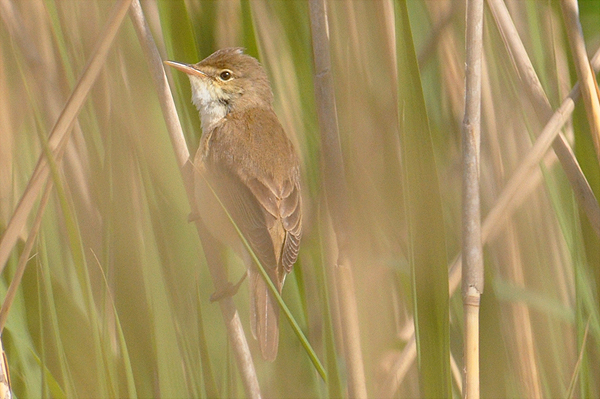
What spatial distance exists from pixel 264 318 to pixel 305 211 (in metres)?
0.60

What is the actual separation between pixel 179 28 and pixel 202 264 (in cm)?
82

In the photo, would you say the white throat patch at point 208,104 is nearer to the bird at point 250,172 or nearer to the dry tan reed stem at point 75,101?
the bird at point 250,172

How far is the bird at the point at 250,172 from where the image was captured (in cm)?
204

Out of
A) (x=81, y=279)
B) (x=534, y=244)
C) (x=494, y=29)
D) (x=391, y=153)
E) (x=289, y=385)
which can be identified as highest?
(x=494, y=29)

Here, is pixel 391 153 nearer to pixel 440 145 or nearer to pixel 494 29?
pixel 440 145

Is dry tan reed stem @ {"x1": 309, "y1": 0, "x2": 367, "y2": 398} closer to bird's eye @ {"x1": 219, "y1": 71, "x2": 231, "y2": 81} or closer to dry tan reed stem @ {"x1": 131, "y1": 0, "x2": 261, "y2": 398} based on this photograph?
dry tan reed stem @ {"x1": 131, "y1": 0, "x2": 261, "y2": 398}

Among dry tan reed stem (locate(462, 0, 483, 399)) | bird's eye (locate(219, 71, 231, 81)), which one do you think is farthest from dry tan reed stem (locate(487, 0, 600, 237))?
bird's eye (locate(219, 71, 231, 81))

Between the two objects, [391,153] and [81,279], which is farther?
[391,153]

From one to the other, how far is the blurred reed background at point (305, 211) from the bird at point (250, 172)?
85mm

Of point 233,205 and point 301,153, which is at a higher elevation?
point 301,153

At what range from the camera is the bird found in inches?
80.4

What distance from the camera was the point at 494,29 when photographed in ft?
7.34

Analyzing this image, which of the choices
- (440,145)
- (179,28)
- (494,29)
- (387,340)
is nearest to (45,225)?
(179,28)

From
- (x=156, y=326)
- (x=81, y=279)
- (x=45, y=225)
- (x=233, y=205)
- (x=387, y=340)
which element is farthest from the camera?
(x=233, y=205)
